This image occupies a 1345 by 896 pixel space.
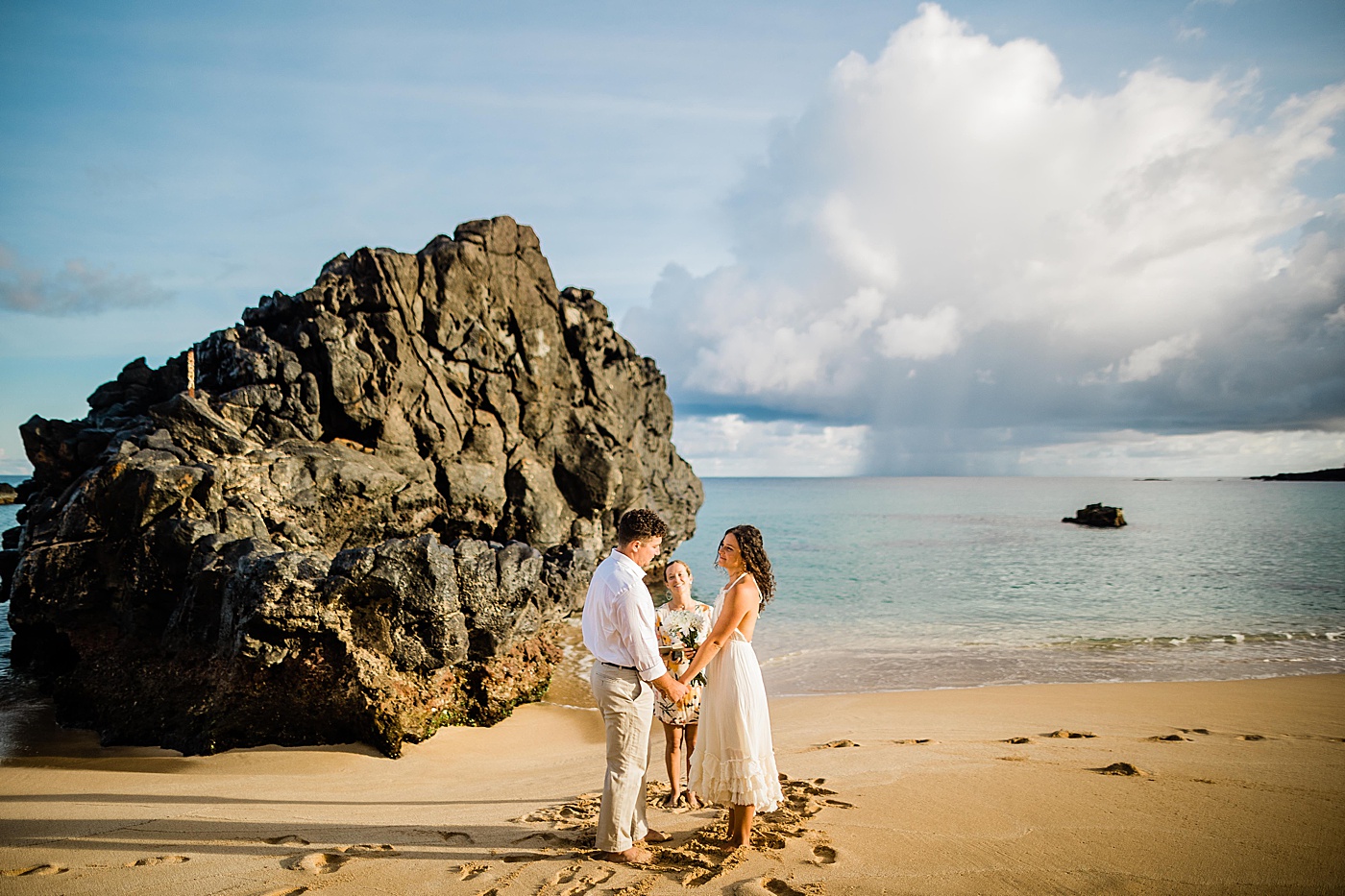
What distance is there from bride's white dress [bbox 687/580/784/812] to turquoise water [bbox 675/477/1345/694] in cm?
897

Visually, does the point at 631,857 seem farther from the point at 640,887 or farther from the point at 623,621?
the point at 623,621

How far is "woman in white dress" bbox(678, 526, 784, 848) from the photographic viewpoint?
4.93 meters

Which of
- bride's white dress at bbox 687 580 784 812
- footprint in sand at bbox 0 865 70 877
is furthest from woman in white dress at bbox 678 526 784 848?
footprint in sand at bbox 0 865 70 877

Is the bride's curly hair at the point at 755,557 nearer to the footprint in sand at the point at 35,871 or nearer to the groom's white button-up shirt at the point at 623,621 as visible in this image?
the groom's white button-up shirt at the point at 623,621

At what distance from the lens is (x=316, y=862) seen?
16.1 feet

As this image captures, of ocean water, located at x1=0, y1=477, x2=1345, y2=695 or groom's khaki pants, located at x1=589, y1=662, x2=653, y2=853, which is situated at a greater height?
groom's khaki pants, located at x1=589, y1=662, x2=653, y2=853

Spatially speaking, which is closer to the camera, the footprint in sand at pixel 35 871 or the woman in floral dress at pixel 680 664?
the footprint in sand at pixel 35 871

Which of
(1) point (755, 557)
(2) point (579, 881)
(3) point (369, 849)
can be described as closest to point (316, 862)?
(3) point (369, 849)

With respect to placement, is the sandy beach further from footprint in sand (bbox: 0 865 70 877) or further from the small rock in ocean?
the small rock in ocean

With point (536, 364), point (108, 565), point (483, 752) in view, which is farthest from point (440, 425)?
point (483, 752)

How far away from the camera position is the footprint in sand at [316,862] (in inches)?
190

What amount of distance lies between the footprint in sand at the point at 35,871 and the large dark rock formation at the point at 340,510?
3.38 m

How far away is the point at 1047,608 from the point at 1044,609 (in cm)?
24

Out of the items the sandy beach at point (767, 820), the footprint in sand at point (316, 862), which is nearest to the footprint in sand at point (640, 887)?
the sandy beach at point (767, 820)
